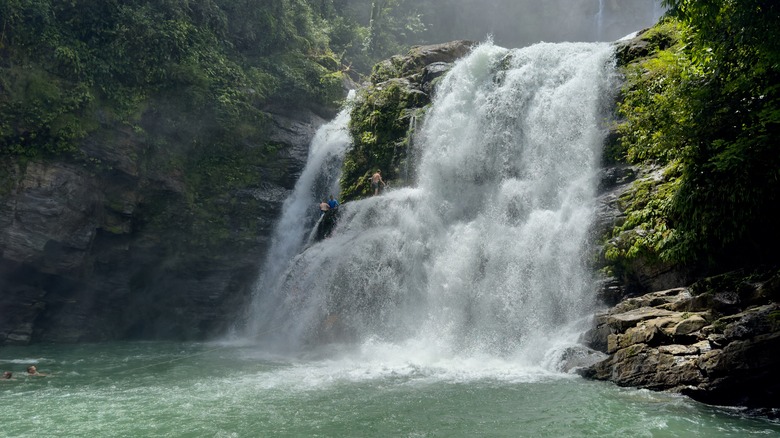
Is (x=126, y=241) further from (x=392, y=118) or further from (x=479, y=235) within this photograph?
(x=479, y=235)

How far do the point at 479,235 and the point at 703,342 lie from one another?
683 centimetres

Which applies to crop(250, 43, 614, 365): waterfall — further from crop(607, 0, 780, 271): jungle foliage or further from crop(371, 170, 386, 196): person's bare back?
crop(607, 0, 780, 271): jungle foliage

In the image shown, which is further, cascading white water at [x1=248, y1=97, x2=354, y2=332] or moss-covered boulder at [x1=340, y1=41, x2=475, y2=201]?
cascading white water at [x1=248, y1=97, x2=354, y2=332]

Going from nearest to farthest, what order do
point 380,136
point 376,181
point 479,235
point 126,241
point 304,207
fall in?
1. point 479,235
2. point 376,181
3. point 126,241
4. point 380,136
5. point 304,207

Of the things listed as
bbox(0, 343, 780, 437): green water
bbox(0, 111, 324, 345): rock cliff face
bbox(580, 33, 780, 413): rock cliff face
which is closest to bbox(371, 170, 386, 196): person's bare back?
bbox(0, 111, 324, 345): rock cliff face

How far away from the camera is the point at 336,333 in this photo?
15.1 meters

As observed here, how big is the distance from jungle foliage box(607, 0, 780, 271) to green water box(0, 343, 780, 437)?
3252mm

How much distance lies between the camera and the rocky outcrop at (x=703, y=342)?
8086 millimetres

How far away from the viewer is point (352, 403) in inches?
360

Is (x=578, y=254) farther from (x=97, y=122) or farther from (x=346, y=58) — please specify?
(x=346, y=58)

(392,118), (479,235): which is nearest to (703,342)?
(479,235)

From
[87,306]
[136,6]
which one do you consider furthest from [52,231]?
[136,6]

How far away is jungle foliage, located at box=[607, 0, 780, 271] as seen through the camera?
9.11 m

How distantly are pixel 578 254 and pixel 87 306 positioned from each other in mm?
17960
